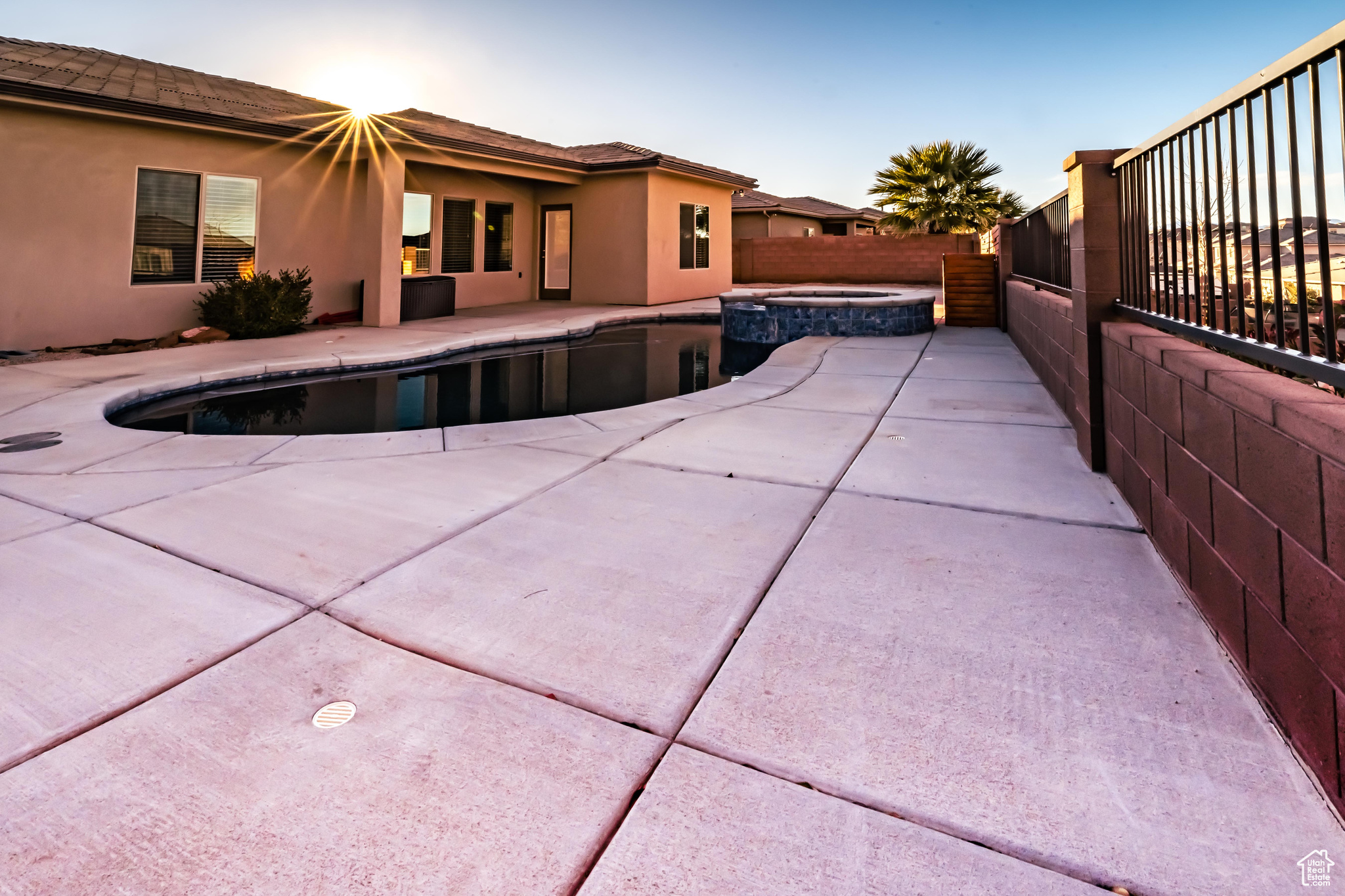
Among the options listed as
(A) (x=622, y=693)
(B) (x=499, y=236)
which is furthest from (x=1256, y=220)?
(B) (x=499, y=236)

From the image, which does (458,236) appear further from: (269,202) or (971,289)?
(971,289)

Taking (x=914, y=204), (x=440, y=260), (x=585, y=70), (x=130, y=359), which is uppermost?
(x=585, y=70)

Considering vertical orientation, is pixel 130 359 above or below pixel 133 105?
below

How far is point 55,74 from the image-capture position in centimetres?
831

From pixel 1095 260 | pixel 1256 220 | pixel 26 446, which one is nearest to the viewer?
pixel 1256 220

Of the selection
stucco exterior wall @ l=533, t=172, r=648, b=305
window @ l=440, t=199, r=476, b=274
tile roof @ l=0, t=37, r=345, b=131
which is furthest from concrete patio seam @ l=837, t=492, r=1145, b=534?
stucco exterior wall @ l=533, t=172, r=648, b=305

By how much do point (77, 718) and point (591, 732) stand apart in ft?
4.24

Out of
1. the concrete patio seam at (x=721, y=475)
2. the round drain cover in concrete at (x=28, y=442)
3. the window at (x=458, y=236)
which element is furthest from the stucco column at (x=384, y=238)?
the concrete patio seam at (x=721, y=475)

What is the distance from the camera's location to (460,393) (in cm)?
696

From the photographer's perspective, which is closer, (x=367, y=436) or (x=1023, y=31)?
(x=367, y=436)

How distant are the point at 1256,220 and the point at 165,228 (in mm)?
11566

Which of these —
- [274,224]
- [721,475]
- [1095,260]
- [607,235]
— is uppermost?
[607,235]

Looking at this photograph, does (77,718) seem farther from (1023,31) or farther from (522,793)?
(1023,31)

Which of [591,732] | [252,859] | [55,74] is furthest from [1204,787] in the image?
[55,74]
